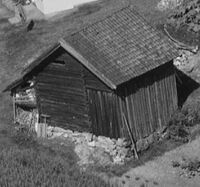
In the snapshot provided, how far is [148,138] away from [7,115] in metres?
8.49

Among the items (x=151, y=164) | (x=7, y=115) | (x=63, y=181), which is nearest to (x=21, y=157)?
(x=63, y=181)

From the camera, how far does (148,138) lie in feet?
107

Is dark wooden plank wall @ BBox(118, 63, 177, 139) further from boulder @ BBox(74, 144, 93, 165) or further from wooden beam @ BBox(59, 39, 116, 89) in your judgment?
boulder @ BBox(74, 144, 93, 165)

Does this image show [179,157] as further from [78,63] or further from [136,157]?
[78,63]

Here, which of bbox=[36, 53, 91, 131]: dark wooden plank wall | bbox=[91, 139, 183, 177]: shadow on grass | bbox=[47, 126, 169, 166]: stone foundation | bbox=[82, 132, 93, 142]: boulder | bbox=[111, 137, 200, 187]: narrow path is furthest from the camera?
bbox=[82, 132, 93, 142]: boulder

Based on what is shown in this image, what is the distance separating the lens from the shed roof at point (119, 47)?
1217 inches

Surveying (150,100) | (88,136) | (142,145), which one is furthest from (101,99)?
(142,145)

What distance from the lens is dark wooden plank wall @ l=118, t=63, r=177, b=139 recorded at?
31.5 meters

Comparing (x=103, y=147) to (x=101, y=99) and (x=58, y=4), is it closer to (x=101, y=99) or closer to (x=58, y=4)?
(x=101, y=99)

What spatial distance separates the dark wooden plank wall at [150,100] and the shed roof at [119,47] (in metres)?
0.61

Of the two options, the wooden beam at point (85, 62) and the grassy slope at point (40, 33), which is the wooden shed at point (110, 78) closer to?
the wooden beam at point (85, 62)

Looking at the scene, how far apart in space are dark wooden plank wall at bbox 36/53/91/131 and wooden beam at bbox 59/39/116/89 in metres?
0.61

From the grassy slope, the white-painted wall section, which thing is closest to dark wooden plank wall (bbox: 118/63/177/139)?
the grassy slope

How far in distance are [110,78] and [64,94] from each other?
3.10m
